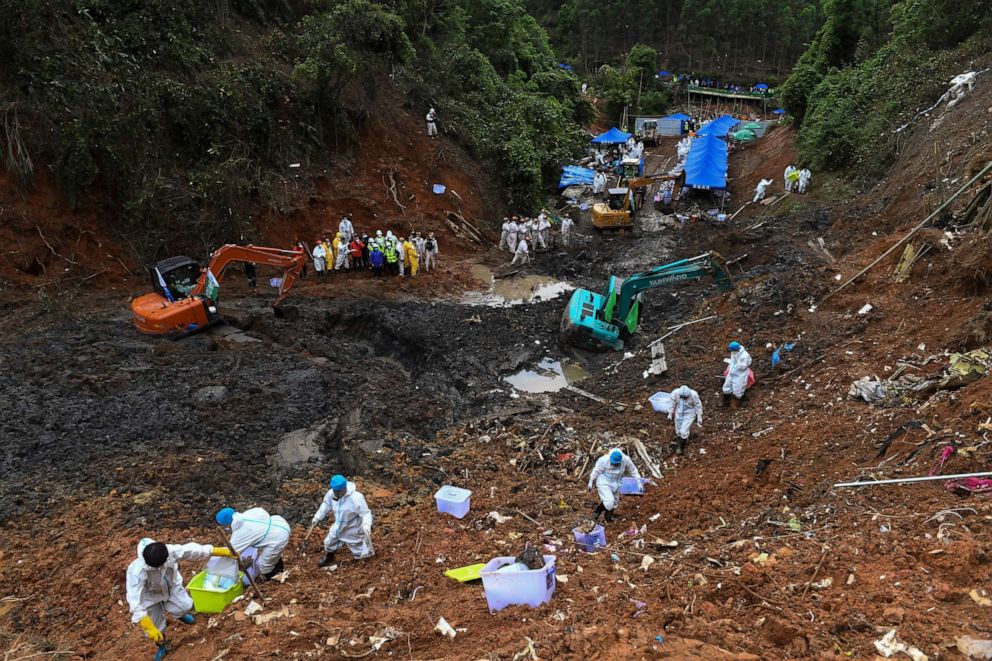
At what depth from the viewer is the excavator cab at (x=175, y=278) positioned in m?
13.1

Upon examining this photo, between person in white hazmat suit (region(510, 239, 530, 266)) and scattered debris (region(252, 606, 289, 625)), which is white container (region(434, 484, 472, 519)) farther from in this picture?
person in white hazmat suit (region(510, 239, 530, 266))

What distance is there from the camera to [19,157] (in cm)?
1576

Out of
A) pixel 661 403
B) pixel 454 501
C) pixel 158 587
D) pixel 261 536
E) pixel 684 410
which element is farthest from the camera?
pixel 661 403

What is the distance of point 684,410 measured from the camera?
356 inches

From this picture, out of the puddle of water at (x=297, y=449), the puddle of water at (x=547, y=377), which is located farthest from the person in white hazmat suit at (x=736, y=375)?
the puddle of water at (x=297, y=449)

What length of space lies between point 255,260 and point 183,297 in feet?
5.46

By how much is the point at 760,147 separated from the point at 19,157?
105ft

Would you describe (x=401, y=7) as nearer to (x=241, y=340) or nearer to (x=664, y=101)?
(x=241, y=340)

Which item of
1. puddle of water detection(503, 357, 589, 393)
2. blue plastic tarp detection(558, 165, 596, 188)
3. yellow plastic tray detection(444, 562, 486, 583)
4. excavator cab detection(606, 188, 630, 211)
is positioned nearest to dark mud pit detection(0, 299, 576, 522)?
puddle of water detection(503, 357, 589, 393)

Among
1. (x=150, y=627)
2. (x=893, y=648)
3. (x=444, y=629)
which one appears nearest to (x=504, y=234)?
(x=444, y=629)

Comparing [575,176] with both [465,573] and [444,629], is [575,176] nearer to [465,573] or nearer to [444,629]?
[465,573]

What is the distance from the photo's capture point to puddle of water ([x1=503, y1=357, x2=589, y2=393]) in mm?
12703

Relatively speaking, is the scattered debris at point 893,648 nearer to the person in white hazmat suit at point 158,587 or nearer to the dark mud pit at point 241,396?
the person in white hazmat suit at point 158,587

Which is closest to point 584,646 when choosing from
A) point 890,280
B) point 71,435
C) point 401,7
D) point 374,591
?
point 374,591
